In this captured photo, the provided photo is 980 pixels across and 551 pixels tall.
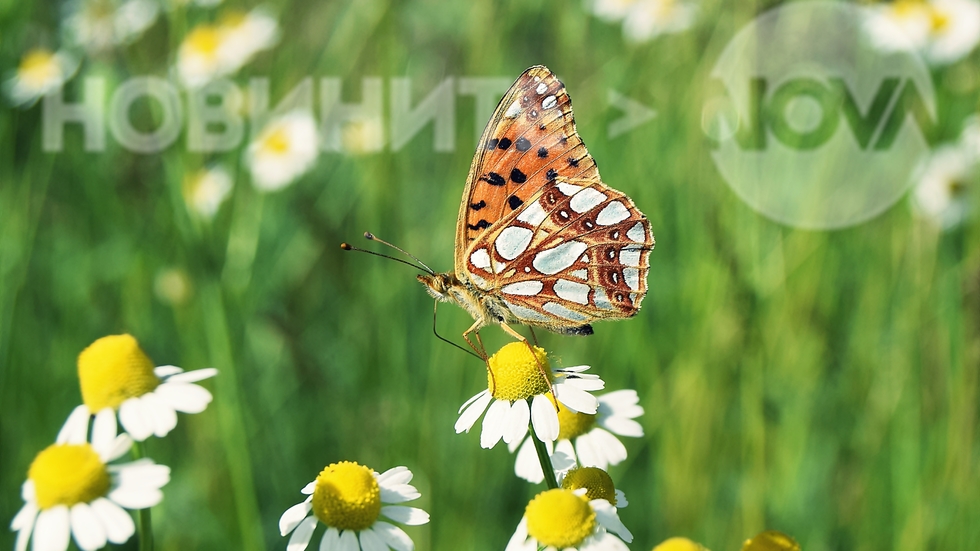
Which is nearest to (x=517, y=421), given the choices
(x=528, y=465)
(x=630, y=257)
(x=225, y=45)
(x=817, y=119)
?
(x=528, y=465)

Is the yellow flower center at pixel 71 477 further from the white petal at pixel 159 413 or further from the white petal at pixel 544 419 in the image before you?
the white petal at pixel 544 419

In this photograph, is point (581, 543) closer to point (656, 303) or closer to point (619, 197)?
point (619, 197)

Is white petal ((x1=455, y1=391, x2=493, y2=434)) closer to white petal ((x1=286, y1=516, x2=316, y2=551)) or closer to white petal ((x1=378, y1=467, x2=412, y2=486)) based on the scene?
white petal ((x1=378, y1=467, x2=412, y2=486))

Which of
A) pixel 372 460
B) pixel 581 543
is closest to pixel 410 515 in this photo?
pixel 581 543

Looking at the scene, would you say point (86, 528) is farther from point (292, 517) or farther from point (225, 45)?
point (225, 45)

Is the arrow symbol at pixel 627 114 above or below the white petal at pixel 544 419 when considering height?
above

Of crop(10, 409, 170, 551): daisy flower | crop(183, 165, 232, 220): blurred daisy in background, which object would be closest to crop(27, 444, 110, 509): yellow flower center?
crop(10, 409, 170, 551): daisy flower

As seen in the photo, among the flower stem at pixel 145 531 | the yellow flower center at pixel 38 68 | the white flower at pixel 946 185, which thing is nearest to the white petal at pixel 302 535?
the flower stem at pixel 145 531
